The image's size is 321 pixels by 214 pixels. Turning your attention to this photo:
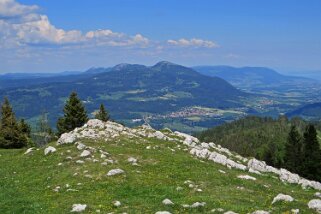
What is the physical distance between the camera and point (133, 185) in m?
38.0

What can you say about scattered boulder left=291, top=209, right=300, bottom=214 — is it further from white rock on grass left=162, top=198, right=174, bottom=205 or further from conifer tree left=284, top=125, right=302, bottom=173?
conifer tree left=284, top=125, right=302, bottom=173

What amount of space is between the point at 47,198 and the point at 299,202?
2038cm

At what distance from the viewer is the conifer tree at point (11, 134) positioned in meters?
88.3

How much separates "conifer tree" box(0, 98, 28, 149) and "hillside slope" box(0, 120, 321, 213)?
96.0 feet

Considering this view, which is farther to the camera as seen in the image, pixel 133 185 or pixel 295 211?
pixel 133 185

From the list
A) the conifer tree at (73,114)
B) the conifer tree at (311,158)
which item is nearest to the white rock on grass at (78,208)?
the conifer tree at (73,114)

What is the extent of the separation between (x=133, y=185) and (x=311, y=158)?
82799 millimetres

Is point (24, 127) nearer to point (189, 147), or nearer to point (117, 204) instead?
point (189, 147)

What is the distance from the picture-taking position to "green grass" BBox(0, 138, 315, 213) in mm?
32250

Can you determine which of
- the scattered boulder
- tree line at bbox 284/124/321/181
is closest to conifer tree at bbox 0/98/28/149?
tree line at bbox 284/124/321/181

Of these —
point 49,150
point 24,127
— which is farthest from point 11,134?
point 49,150

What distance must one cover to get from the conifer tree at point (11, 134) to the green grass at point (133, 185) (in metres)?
36.0

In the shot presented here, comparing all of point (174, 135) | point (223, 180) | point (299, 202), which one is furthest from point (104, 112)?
point (299, 202)

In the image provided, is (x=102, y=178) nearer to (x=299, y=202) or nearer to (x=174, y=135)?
(x=299, y=202)
